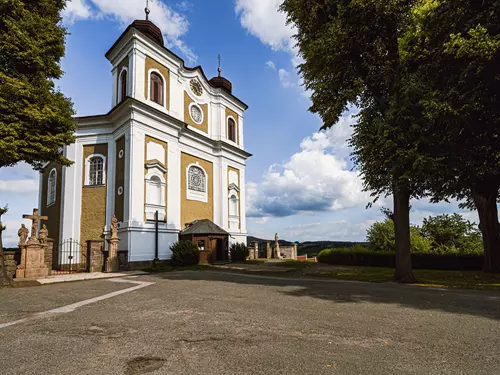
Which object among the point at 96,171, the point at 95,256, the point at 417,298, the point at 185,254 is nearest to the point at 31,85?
the point at 95,256

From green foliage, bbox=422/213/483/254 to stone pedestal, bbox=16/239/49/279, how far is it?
80.2 ft

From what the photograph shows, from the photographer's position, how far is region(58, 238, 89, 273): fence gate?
20.5m

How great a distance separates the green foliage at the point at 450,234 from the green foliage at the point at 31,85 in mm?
24717

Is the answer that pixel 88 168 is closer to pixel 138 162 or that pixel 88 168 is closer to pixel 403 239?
pixel 138 162

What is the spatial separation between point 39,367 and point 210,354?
78.3 inches

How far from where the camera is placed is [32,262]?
1354 cm

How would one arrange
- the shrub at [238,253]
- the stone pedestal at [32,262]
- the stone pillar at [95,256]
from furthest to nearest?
the shrub at [238,253] < the stone pillar at [95,256] < the stone pedestal at [32,262]

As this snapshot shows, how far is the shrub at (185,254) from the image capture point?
20.0 m

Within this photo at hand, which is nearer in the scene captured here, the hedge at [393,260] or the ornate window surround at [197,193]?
the hedge at [393,260]

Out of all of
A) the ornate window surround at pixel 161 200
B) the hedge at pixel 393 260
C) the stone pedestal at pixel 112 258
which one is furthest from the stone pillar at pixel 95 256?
the hedge at pixel 393 260

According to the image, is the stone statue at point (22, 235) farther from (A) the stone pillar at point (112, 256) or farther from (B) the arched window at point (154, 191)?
(B) the arched window at point (154, 191)

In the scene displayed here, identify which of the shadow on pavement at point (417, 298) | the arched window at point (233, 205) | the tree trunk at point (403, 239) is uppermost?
the arched window at point (233, 205)

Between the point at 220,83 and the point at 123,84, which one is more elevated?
the point at 220,83

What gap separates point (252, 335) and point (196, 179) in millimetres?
21566
